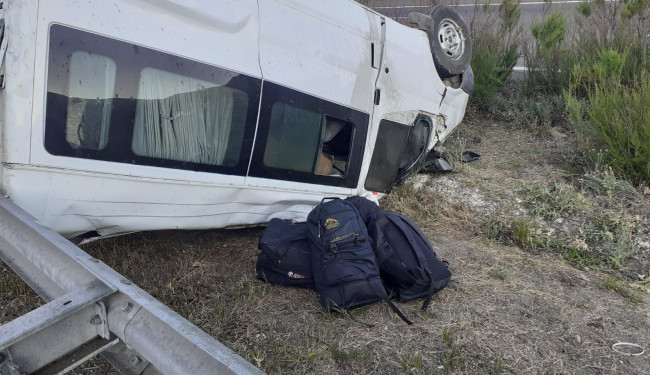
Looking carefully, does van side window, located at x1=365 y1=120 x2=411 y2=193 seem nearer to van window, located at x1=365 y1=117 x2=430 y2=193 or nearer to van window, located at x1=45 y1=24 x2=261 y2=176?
van window, located at x1=365 y1=117 x2=430 y2=193

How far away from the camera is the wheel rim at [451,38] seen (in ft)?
18.3

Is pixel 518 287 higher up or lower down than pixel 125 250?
higher up

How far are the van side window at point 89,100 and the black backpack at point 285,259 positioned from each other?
1.14 m

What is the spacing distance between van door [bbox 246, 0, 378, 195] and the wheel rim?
4.12 feet

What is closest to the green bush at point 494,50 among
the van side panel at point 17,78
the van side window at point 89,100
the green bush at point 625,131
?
the green bush at point 625,131

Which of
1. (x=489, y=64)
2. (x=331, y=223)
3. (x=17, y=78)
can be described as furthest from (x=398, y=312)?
(x=489, y=64)

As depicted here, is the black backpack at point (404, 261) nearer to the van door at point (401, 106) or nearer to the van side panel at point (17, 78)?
the van door at point (401, 106)

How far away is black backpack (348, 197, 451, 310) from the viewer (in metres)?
3.38

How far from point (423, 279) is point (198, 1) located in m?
2.10

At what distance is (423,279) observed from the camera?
11.1 feet

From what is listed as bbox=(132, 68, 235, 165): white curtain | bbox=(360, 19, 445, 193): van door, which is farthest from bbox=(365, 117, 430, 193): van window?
bbox=(132, 68, 235, 165): white curtain

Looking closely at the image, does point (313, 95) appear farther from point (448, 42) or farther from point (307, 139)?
point (448, 42)

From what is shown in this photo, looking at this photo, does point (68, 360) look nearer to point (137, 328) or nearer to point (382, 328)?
point (137, 328)

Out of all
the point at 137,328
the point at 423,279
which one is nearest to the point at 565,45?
the point at 423,279
